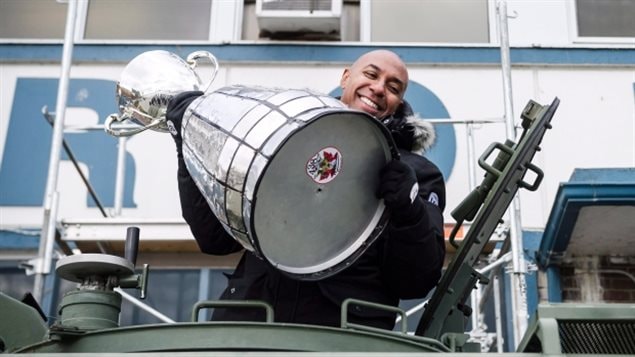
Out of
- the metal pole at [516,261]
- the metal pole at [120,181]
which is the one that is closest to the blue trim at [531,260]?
the metal pole at [516,261]

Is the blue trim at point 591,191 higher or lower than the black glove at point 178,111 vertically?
higher

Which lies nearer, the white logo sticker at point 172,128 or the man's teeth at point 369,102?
the white logo sticker at point 172,128

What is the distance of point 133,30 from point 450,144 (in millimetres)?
2784

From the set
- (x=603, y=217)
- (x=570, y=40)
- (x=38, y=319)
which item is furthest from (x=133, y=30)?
(x=38, y=319)

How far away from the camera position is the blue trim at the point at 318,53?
29.1ft

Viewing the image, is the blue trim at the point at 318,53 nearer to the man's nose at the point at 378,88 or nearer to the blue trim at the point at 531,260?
the blue trim at the point at 531,260

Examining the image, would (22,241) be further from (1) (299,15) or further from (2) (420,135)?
(2) (420,135)

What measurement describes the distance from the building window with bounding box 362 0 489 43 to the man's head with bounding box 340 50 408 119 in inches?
189

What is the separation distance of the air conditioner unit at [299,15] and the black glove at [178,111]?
5.12m

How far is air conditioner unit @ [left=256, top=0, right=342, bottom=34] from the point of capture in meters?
8.87

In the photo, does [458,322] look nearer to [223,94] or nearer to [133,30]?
[223,94]

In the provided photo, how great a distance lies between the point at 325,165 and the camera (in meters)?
3.58

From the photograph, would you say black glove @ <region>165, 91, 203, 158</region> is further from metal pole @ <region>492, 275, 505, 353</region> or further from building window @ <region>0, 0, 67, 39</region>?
building window @ <region>0, 0, 67, 39</region>

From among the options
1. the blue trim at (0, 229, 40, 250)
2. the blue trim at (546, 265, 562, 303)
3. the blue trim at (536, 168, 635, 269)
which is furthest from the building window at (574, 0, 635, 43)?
the blue trim at (0, 229, 40, 250)
